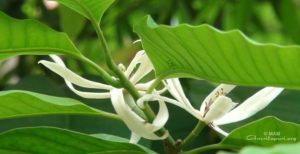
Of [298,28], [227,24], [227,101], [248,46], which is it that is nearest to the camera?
[248,46]

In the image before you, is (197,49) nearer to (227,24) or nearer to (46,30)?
(46,30)

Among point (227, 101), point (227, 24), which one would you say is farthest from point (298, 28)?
point (227, 101)

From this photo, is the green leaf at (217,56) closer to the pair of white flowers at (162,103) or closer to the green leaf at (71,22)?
the pair of white flowers at (162,103)

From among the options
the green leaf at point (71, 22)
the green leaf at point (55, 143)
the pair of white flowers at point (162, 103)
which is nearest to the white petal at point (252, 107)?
the pair of white flowers at point (162, 103)

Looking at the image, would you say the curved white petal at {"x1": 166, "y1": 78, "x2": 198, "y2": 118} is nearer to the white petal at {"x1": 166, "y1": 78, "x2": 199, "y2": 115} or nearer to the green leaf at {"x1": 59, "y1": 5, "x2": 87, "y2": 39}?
the white petal at {"x1": 166, "y1": 78, "x2": 199, "y2": 115}

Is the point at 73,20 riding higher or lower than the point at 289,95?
higher

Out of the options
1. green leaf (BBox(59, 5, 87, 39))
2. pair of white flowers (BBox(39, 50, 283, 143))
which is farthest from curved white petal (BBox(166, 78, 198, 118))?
green leaf (BBox(59, 5, 87, 39))

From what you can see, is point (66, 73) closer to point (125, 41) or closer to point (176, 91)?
point (176, 91)
